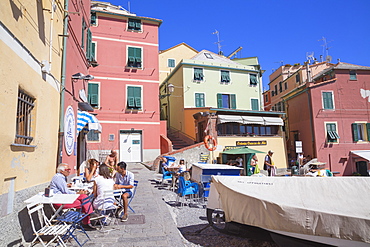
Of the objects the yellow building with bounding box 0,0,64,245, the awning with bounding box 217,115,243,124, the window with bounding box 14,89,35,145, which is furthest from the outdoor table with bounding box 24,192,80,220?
the awning with bounding box 217,115,243,124

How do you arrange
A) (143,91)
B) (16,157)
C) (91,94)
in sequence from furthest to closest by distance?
1. (143,91)
2. (91,94)
3. (16,157)

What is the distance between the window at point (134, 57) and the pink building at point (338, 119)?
48.9 feet

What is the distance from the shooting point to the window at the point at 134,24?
21.7 meters

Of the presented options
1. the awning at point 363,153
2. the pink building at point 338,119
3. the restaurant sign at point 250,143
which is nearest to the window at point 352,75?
the pink building at point 338,119

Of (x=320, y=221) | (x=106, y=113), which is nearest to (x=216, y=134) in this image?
(x=106, y=113)

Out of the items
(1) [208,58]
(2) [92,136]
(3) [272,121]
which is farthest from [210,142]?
(1) [208,58]

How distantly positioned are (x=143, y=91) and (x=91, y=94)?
3.84 metres

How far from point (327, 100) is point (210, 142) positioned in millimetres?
12441

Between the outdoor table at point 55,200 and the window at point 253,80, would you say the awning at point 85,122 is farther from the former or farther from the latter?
the window at point 253,80

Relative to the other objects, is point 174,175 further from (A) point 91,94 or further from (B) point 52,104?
(A) point 91,94

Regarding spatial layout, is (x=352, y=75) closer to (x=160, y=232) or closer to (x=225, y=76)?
(x=225, y=76)

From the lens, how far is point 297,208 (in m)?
4.12

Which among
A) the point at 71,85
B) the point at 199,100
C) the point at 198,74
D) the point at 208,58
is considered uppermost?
the point at 208,58

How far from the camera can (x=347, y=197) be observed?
467cm
